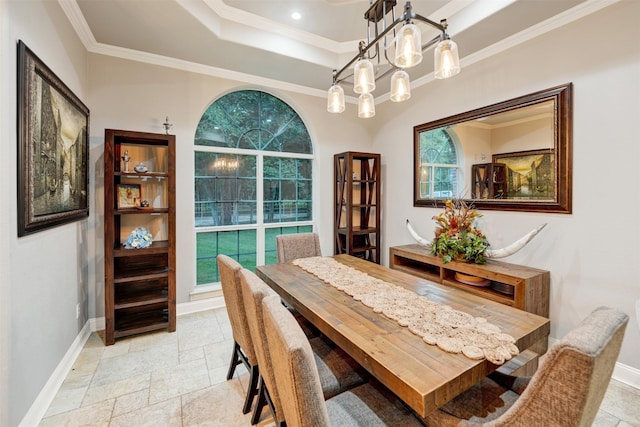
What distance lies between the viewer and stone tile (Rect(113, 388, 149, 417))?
1.81m

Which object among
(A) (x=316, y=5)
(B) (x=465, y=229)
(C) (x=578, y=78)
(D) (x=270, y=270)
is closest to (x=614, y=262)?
(B) (x=465, y=229)

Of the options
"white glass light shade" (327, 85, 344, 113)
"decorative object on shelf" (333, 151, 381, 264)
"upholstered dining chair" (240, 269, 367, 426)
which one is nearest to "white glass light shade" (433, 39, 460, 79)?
"white glass light shade" (327, 85, 344, 113)

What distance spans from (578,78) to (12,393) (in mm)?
4266

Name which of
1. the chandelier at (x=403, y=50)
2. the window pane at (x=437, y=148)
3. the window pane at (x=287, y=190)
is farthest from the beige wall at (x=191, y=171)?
the chandelier at (x=403, y=50)

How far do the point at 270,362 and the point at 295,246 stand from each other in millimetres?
1672

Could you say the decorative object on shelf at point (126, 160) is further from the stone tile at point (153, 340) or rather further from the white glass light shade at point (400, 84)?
the white glass light shade at point (400, 84)

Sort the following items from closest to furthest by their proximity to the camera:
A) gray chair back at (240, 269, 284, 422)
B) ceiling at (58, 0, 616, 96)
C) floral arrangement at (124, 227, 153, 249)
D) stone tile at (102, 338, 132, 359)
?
gray chair back at (240, 269, 284, 422) → ceiling at (58, 0, 616, 96) → stone tile at (102, 338, 132, 359) → floral arrangement at (124, 227, 153, 249)

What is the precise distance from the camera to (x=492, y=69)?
2.81m

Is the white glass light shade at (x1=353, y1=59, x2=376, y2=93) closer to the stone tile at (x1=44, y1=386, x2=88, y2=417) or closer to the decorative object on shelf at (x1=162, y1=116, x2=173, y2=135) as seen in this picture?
the decorative object on shelf at (x1=162, y1=116, x2=173, y2=135)

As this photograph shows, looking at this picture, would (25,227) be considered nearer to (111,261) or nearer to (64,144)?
(64,144)

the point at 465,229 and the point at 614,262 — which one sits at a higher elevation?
the point at 465,229

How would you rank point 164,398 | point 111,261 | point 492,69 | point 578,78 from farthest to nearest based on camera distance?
point 492,69, point 111,261, point 578,78, point 164,398

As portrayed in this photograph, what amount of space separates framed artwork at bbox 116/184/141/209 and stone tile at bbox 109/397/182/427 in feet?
5.96

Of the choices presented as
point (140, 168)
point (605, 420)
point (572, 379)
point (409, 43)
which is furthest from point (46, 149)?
point (605, 420)
